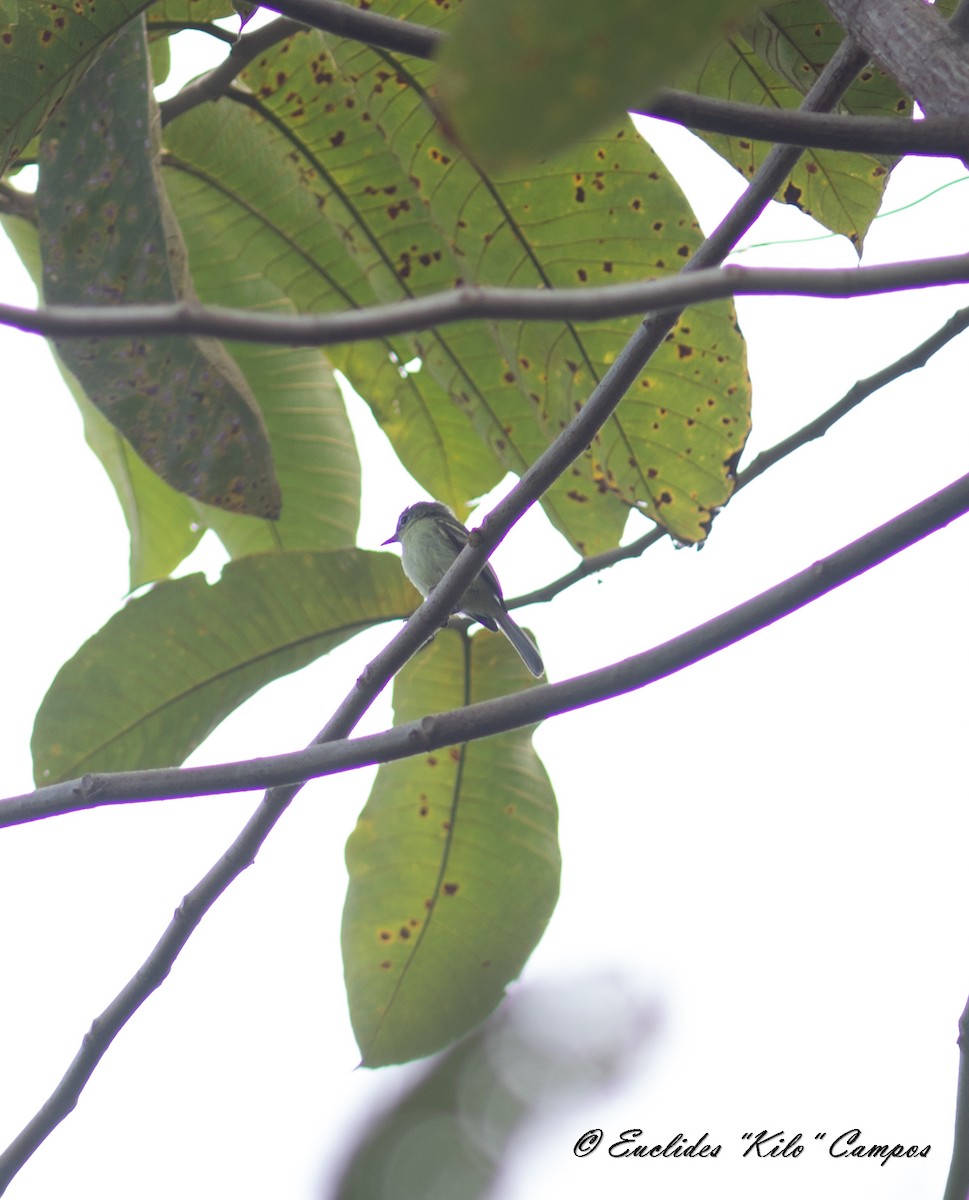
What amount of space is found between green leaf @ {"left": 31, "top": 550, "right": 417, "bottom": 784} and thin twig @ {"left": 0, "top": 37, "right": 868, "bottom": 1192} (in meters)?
0.83

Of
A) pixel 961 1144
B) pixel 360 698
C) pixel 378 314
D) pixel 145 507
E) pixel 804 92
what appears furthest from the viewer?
pixel 145 507

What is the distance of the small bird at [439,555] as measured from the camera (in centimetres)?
433

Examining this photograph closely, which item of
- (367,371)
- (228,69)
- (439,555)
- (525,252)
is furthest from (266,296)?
(439,555)

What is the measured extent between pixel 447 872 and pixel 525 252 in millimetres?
1422

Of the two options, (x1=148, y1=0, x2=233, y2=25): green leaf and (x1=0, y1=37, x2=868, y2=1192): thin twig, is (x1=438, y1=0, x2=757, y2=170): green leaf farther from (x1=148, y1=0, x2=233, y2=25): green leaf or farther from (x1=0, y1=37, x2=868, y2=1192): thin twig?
(x1=148, y1=0, x2=233, y2=25): green leaf

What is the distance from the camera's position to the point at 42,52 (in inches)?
91.3

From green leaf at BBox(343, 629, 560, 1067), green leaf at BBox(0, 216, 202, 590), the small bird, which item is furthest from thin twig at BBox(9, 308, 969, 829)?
the small bird

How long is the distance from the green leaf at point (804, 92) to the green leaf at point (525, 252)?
0.24 meters

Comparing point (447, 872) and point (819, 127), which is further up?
point (819, 127)

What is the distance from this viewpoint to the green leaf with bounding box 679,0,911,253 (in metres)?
2.11

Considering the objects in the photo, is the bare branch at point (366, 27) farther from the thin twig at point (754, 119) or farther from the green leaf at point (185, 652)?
the green leaf at point (185, 652)

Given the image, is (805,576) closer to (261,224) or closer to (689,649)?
(689,649)

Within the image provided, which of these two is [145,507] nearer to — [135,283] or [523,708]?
[135,283]

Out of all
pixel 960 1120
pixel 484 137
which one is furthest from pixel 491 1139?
pixel 484 137
